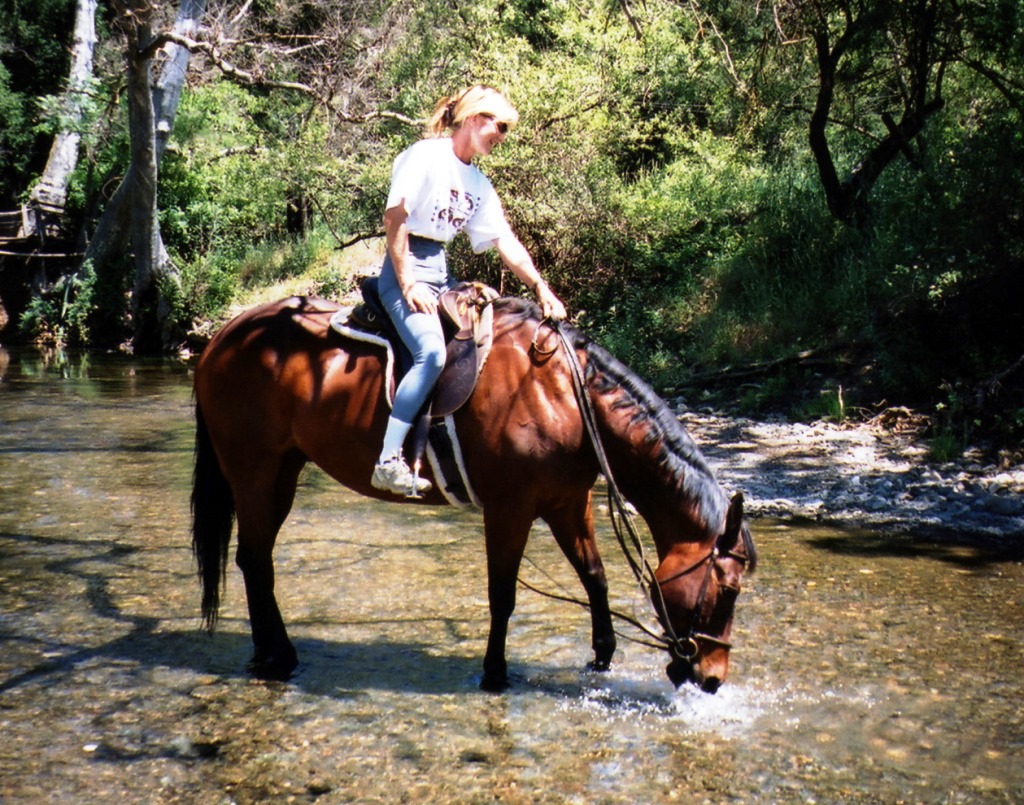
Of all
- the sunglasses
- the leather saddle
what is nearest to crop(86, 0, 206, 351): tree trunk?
the leather saddle

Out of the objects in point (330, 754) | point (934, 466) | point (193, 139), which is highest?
point (193, 139)

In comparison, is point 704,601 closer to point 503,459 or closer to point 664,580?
point 664,580

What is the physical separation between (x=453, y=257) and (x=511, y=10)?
6.52 m

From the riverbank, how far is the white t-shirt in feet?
13.9

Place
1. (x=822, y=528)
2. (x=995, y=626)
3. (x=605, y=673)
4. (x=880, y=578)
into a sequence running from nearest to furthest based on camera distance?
1. (x=605, y=673)
2. (x=995, y=626)
3. (x=880, y=578)
4. (x=822, y=528)

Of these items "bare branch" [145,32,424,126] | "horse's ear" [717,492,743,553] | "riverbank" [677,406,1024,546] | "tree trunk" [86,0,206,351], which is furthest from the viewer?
"tree trunk" [86,0,206,351]

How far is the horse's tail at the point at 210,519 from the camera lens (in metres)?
5.83

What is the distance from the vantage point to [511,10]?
836 inches

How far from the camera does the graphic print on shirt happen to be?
17.0ft

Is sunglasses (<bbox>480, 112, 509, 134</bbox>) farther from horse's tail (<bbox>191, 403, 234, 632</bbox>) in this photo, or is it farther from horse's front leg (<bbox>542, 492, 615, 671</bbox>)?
horse's tail (<bbox>191, 403, 234, 632</bbox>)

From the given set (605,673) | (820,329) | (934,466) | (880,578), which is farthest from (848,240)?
(605,673)

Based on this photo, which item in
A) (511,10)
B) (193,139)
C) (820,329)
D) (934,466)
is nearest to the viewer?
(934,466)

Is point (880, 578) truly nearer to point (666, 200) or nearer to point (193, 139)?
point (666, 200)

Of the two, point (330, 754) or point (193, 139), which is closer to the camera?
point (330, 754)
